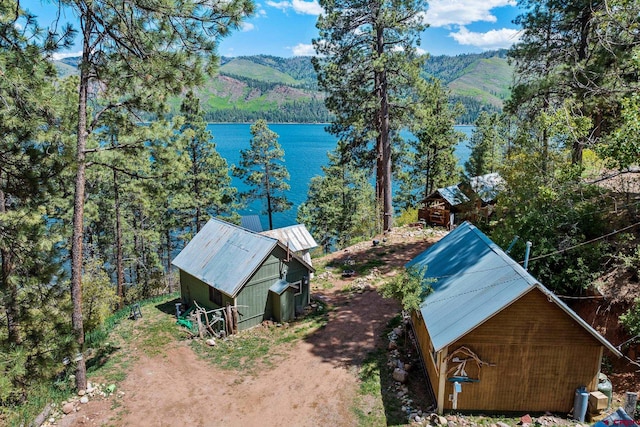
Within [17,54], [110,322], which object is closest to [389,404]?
[17,54]

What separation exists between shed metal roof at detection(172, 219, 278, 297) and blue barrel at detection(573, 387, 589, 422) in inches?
457

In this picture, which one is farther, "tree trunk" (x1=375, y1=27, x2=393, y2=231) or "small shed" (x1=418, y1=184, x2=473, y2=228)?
"small shed" (x1=418, y1=184, x2=473, y2=228)

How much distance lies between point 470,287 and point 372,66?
13667mm

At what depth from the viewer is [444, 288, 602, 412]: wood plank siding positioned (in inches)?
390

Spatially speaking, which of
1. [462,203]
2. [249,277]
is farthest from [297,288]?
[462,203]

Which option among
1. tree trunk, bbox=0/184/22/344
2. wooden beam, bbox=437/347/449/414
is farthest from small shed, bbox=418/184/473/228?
tree trunk, bbox=0/184/22/344

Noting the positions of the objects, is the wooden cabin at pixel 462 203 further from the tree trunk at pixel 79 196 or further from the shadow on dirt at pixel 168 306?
the tree trunk at pixel 79 196

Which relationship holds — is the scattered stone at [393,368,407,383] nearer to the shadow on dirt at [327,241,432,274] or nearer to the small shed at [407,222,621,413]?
the small shed at [407,222,621,413]

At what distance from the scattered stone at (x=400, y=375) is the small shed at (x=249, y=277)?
21.1ft

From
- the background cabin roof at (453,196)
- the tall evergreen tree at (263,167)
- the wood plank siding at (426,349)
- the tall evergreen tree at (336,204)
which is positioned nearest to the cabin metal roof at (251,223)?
the tall evergreen tree at (263,167)

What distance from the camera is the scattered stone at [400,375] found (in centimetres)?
1221

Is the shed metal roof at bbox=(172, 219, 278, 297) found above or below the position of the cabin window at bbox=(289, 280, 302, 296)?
above

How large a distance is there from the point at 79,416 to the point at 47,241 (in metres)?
5.19

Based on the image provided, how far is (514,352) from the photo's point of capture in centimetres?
1016
